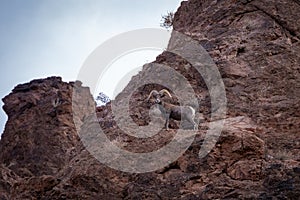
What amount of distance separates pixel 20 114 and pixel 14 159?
446 centimetres

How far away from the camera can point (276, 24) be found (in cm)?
1867

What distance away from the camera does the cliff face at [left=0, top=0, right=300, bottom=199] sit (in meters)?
10.8

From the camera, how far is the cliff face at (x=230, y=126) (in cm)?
1075

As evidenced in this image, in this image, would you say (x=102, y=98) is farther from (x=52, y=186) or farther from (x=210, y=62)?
(x=52, y=186)

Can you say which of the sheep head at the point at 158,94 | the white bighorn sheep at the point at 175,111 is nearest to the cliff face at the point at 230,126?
the white bighorn sheep at the point at 175,111

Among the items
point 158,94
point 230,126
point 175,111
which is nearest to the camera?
point 230,126

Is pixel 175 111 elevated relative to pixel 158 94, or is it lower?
lower

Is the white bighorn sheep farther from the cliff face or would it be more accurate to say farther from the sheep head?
the cliff face

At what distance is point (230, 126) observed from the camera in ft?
42.8

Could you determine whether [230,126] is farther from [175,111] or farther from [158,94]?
[158,94]

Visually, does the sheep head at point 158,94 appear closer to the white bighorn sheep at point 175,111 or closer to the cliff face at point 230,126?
the white bighorn sheep at point 175,111

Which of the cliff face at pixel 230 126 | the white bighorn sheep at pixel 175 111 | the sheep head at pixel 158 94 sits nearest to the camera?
the cliff face at pixel 230 126

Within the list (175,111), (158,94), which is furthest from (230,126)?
(158,94)

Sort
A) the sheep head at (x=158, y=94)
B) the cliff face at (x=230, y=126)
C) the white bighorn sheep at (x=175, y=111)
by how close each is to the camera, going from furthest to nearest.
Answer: the sheep head at (x=158, y=94)
the white bighorn sheep at (x=175, y=111)
the cliff face at (x=230, y=126)
